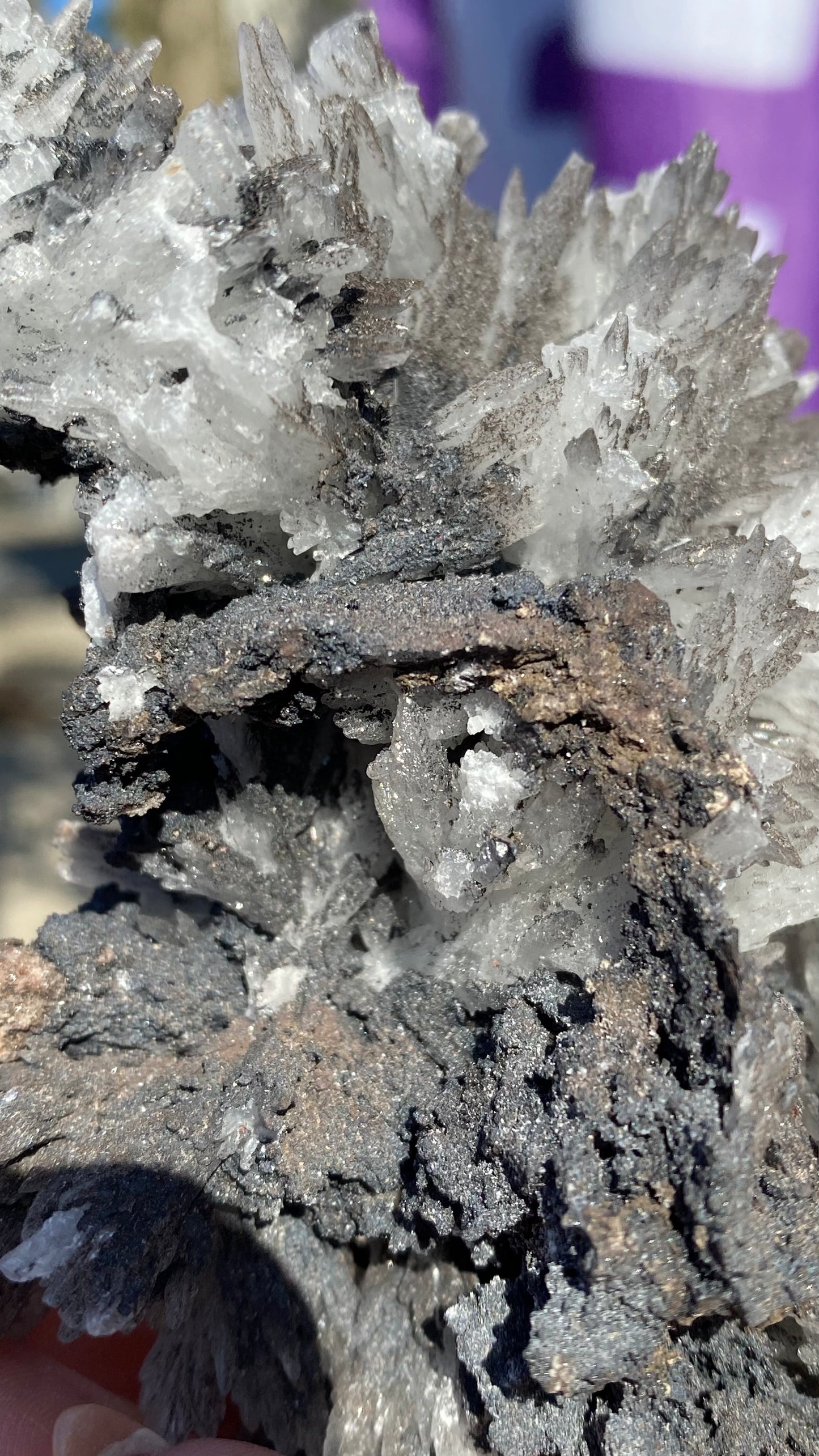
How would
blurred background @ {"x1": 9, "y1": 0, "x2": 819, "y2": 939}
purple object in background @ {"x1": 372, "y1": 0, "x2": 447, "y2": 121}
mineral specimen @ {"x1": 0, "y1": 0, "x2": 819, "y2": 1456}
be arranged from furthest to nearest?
purple object in background @ {"x1": 372, "y1": 0, "x2": 447, "y2": 121} → blurred background @ {"x1": 9, "y1": 0, "x2": 819, "y2": 939} → mineral specimen @ {"x1": 0, "y1": 0, "x2": 819, "y2": 1456}

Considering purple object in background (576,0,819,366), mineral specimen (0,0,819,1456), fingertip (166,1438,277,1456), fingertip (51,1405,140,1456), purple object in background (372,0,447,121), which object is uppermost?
purple object in background (372,0,447,121)

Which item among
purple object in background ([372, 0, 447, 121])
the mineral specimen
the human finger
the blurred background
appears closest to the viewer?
the mineral specimen

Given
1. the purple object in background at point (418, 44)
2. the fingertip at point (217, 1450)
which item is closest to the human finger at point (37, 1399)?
the fingertip at point (217, 1450)

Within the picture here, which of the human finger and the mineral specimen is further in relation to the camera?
the human finger

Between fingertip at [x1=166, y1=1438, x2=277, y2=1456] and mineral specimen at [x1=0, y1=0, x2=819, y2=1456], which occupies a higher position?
mineral specimen at [x1=0, y1=0, x2=819, y2=1456]

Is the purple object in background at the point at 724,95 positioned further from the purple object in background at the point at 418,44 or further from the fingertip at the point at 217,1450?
the fingertip at the point at 217,1450

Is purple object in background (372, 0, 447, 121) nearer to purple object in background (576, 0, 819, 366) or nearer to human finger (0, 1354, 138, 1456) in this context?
purple object in background (576, 0, 819, 366)

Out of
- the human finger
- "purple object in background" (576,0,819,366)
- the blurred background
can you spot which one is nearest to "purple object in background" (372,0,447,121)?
the blurred background
